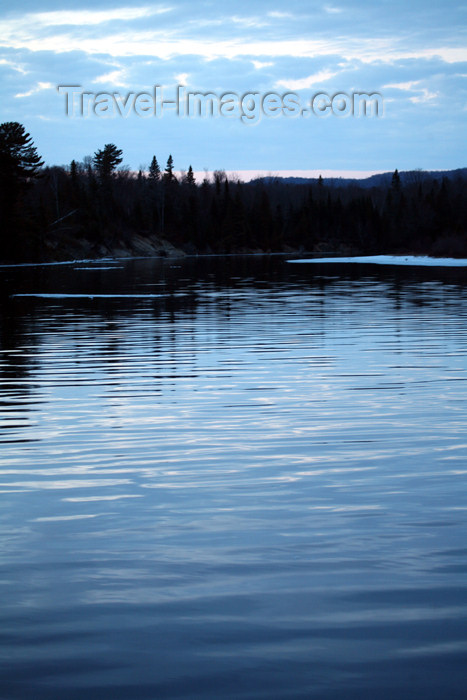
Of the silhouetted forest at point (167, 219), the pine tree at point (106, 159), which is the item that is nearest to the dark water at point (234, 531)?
the silhouetted forest at point (167, 219)

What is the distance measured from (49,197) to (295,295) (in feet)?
324

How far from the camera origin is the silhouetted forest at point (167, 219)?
9156cm

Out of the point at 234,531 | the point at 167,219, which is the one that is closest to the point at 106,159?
the point at 167,219

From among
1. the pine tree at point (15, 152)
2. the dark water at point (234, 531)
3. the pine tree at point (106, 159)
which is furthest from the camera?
the pine tree at point (106, 159)

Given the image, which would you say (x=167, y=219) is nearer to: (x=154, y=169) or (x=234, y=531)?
(x=154, y=169)

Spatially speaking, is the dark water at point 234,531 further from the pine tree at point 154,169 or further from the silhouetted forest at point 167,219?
the pine tree at point 154,169

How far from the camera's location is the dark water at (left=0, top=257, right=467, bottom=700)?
14.3 feet

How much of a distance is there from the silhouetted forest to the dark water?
217 feet

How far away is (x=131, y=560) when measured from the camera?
5.84m

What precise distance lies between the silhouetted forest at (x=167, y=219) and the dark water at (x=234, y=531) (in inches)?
2606

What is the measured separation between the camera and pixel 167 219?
165875 millimetres

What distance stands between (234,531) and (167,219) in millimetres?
161960

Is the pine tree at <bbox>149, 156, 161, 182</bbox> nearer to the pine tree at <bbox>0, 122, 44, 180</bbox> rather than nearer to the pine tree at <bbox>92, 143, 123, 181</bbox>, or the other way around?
the pine tree at <bbox>92, 143, 123, 181</bbox>

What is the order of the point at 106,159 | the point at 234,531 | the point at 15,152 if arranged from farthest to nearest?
the point at 106,159, the point at 15,152, the point at 234,531
